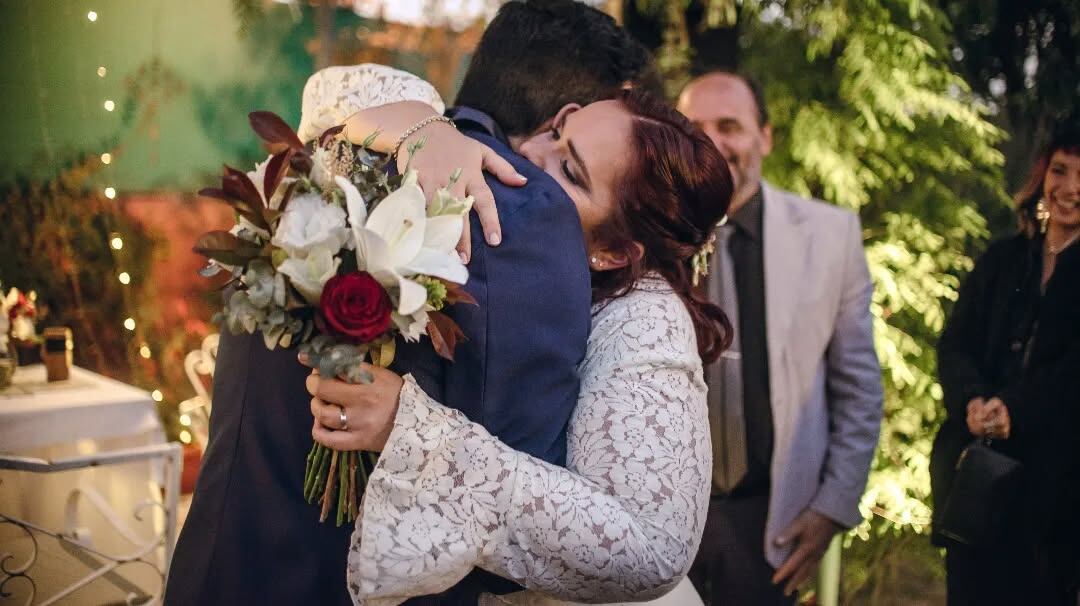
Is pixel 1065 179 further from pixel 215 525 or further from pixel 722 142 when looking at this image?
pixel 215 525

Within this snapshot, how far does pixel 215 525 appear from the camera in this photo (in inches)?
52.7

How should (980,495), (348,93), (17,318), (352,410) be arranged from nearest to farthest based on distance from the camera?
(352,410)
(348,93)
(17,318)
(980,495)

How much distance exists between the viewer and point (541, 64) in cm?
181

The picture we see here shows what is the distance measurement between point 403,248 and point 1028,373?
89.4 inches

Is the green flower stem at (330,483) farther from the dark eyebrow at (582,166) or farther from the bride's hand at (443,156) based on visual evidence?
the dark eyebrow at (582,166)

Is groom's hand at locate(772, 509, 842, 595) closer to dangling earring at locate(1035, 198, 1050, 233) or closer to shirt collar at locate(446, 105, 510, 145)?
dangling earring at locate(1035, 198, 1050, 233)

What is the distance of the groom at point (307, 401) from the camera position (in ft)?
4.24

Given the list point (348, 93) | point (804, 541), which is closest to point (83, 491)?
point (348, 93)

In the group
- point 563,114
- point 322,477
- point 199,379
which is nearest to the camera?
point 322,477

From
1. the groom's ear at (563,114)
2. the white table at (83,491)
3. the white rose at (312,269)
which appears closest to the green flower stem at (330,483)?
the white rose at (312,269)

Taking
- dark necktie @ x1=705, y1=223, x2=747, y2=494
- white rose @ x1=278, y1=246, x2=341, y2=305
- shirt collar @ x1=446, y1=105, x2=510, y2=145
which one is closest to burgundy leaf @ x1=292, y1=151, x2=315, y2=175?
white rose @ x1=278, y1=246, x2=341, y2=305

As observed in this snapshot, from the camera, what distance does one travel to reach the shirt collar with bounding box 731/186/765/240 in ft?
9.06

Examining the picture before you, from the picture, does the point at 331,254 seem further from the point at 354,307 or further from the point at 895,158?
the point at 895,158

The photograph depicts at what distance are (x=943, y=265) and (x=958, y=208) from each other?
0.26 metres
